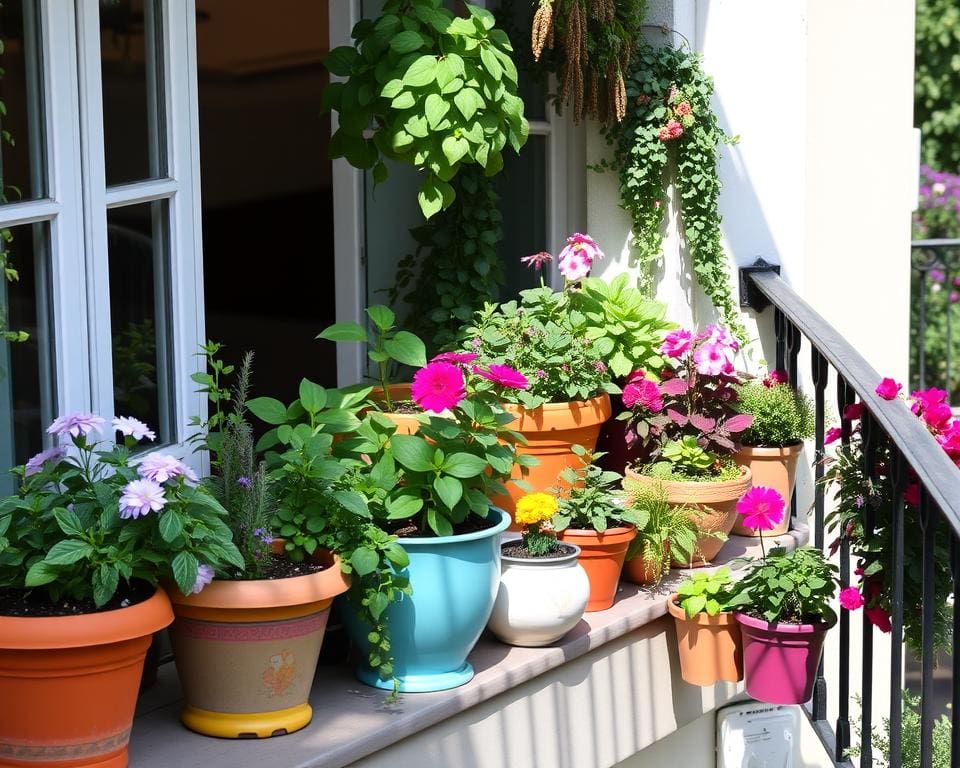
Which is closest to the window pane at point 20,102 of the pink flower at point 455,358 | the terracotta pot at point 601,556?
the pink flower at point 455,358

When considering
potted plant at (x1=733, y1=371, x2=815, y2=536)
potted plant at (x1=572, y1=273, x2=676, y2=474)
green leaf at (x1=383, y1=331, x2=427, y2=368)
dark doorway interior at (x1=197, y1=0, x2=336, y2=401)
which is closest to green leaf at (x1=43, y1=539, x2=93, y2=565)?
green leaf at (x1=383, y1=331, x2=427, y2=368)

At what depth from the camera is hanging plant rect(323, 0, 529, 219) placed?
301 cm

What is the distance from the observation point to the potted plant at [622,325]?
3.47 metres

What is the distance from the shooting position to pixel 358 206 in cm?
375

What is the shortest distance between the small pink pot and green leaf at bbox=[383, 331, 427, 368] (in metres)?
0.93

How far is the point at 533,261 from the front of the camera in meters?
3.68

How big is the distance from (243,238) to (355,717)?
196 inches

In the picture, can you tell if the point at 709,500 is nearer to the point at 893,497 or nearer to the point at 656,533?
the point at 656,533

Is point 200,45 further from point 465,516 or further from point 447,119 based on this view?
point 465,516

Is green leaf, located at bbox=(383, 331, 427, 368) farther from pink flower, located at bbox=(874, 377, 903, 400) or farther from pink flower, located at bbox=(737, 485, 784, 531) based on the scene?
pink flower, located at bbox=(874, 377, 903, 400)

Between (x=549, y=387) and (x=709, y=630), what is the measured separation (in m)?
0.67

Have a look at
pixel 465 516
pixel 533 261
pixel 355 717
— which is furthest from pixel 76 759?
pixel 533 261

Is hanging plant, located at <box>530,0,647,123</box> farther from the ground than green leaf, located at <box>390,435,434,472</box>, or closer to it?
farther from the ground

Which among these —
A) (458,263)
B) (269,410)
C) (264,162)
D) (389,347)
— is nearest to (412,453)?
(269,410)
